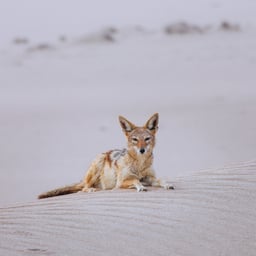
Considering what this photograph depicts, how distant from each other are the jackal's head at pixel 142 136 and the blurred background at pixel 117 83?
489 cm

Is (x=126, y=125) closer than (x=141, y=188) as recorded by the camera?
No

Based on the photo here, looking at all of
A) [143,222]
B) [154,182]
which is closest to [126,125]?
[154,182]

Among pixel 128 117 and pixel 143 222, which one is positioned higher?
pixel 128 117

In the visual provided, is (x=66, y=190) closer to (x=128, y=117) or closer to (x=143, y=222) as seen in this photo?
(x=143, y=222)

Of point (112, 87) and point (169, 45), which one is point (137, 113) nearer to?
point (112, 87)

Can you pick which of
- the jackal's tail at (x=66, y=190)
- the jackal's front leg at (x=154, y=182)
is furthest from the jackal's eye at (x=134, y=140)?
the jackal's tail at (x=66, y=190)

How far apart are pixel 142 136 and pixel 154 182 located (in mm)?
400

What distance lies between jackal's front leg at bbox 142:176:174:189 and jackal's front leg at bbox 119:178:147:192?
150 millimetres

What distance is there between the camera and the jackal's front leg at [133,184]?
7.20 meters

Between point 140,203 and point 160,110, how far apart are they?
33.7 ft

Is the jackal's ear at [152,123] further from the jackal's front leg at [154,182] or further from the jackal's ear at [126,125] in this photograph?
the jackal's front leg at [154,182]

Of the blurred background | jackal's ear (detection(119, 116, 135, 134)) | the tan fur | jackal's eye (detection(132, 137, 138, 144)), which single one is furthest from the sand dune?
the blurred background

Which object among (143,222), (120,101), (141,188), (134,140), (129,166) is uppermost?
(120,101)

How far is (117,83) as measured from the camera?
18609 mm
